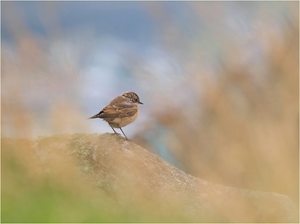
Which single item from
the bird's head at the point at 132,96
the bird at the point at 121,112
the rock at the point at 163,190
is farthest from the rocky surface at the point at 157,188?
the bird's head at the point at 132,96

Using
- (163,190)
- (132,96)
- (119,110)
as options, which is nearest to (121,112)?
(119,110)

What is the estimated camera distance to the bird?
9164mm

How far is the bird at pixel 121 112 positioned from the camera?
916 cm

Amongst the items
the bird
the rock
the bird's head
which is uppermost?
the bird's head

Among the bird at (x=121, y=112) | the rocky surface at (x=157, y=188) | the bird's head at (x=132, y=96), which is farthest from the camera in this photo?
the bird's head at (x=132, y=96)

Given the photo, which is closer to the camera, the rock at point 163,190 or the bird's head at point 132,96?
the rock at point 163,190

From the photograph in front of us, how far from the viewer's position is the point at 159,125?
7.82m

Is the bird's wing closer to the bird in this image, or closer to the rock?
the bird

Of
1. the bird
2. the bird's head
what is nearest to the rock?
the bird

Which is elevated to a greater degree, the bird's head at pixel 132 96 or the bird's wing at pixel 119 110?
the bird's head at pixel 132 96

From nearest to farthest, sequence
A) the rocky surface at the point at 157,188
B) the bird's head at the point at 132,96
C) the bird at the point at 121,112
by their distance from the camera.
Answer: the rocky surface at the point at 157,188 → the bird at the point at 121,112 → the bird's head at the point at 132,96

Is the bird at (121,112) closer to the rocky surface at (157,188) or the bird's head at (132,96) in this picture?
the bird's head at (132,96)

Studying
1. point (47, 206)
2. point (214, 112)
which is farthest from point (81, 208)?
point (214, 112)

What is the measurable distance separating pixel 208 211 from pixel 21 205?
6.54 ft
